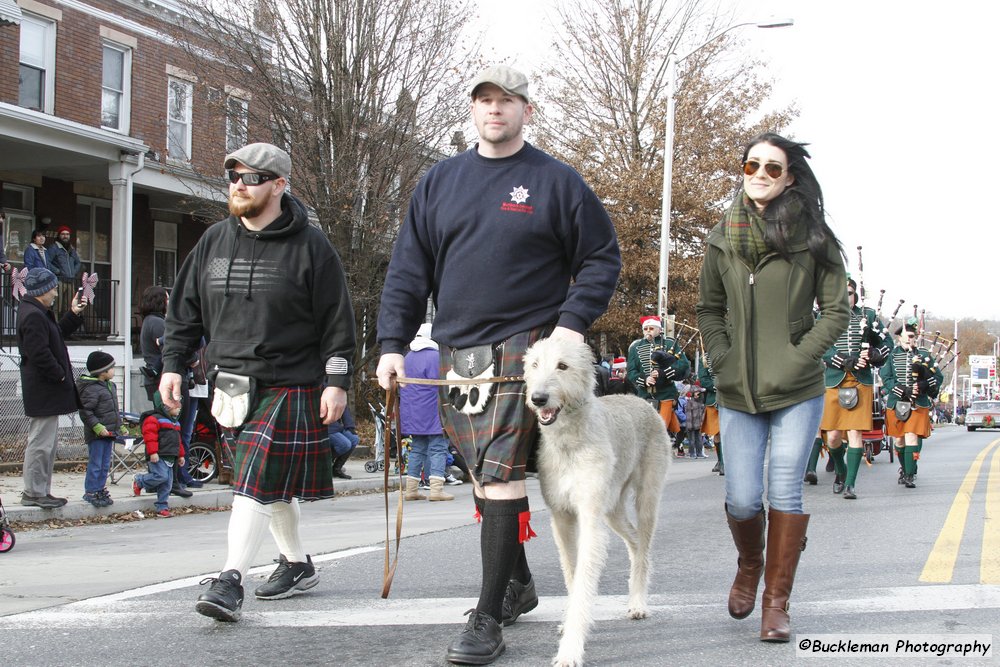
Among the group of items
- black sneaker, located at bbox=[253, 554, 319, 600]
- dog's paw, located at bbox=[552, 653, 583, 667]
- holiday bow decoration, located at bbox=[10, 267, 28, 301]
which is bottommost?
black sneaker, located at bbox=[253, 554, 319, 600]

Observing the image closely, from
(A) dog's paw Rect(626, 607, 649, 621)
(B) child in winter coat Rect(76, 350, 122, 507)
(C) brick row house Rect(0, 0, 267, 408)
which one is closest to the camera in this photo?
(A) dog's paw Rect(626, 607, 649, 621)

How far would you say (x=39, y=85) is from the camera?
19.2 metres

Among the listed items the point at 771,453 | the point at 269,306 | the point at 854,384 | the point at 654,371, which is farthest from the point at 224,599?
the point at 654,371

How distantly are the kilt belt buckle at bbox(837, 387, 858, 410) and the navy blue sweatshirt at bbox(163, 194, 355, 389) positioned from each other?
306 inches

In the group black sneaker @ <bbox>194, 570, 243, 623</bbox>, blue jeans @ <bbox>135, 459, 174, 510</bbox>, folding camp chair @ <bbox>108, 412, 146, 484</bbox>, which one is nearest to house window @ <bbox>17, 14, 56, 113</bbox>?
folding camp chair @ <bbox>108, 412, 146, 484</bbox>

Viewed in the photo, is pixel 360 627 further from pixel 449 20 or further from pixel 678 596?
pixel 449 20

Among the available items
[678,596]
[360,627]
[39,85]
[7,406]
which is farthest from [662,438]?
[39,85]

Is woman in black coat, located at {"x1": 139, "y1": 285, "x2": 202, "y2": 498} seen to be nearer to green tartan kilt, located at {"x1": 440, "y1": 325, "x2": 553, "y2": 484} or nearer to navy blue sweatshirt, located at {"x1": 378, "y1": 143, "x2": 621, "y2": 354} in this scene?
navy blue sweatshirt, located at {"x1": 378, "y1": 143, "x2": 621, "y2": 354}

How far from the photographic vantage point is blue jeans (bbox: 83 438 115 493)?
976cm

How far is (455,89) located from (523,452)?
14498mm

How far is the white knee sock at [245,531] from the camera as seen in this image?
473 cm

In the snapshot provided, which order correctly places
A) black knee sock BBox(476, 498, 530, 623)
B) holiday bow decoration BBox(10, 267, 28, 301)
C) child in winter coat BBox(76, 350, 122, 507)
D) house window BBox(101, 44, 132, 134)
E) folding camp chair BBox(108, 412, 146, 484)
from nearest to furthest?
black knee sock BBox(476, 498, 530, 623), holiday bow decoration BBox(10, 267, 28, 301), child in winter coat BBox(76, 350, 122, 507), folding camp chair BBox(108, 412, 146, 484), house window BBox(101, 44, 132, 134)

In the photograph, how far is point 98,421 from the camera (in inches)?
380

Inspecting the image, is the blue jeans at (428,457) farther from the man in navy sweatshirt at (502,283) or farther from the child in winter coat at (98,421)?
the man in navy sweatshirt at (502,283)
